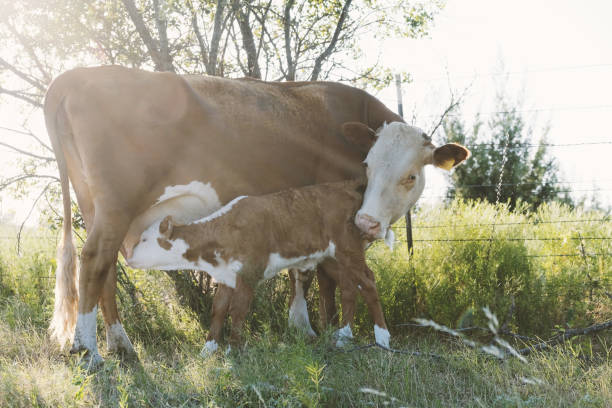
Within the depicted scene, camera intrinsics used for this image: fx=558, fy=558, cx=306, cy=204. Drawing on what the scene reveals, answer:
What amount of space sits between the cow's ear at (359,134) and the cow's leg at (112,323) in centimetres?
225

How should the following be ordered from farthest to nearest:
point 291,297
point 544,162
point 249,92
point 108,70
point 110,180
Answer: point 544,162
point 291,297
point 249,92
point 108,70
point 110,180

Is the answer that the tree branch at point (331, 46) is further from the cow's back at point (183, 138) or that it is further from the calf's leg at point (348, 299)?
the calf's leg at point (348, 299)

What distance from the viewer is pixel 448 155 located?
4754 mm

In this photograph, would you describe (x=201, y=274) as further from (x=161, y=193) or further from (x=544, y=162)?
(x=544, y=162)

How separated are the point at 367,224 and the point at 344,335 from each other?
88 centimetres

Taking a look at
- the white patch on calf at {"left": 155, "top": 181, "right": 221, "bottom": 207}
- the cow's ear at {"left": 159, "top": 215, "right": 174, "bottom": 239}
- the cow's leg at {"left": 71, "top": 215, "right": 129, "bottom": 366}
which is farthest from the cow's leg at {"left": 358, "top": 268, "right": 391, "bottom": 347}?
the cow's leg at {"left": 71, "top": 215, "right": 129, "bottom": 366}

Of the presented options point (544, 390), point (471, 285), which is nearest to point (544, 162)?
point (471, 285)

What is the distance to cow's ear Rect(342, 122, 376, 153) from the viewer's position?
188 inches

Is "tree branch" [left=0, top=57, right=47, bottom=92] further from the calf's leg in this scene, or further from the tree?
the tree

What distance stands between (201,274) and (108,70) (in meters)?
2.30

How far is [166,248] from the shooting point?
4.23m

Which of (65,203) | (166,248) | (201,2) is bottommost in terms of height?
(166,248)

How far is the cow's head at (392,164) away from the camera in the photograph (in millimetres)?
4484

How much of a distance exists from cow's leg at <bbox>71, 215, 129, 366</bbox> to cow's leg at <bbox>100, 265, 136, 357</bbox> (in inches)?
15.5
